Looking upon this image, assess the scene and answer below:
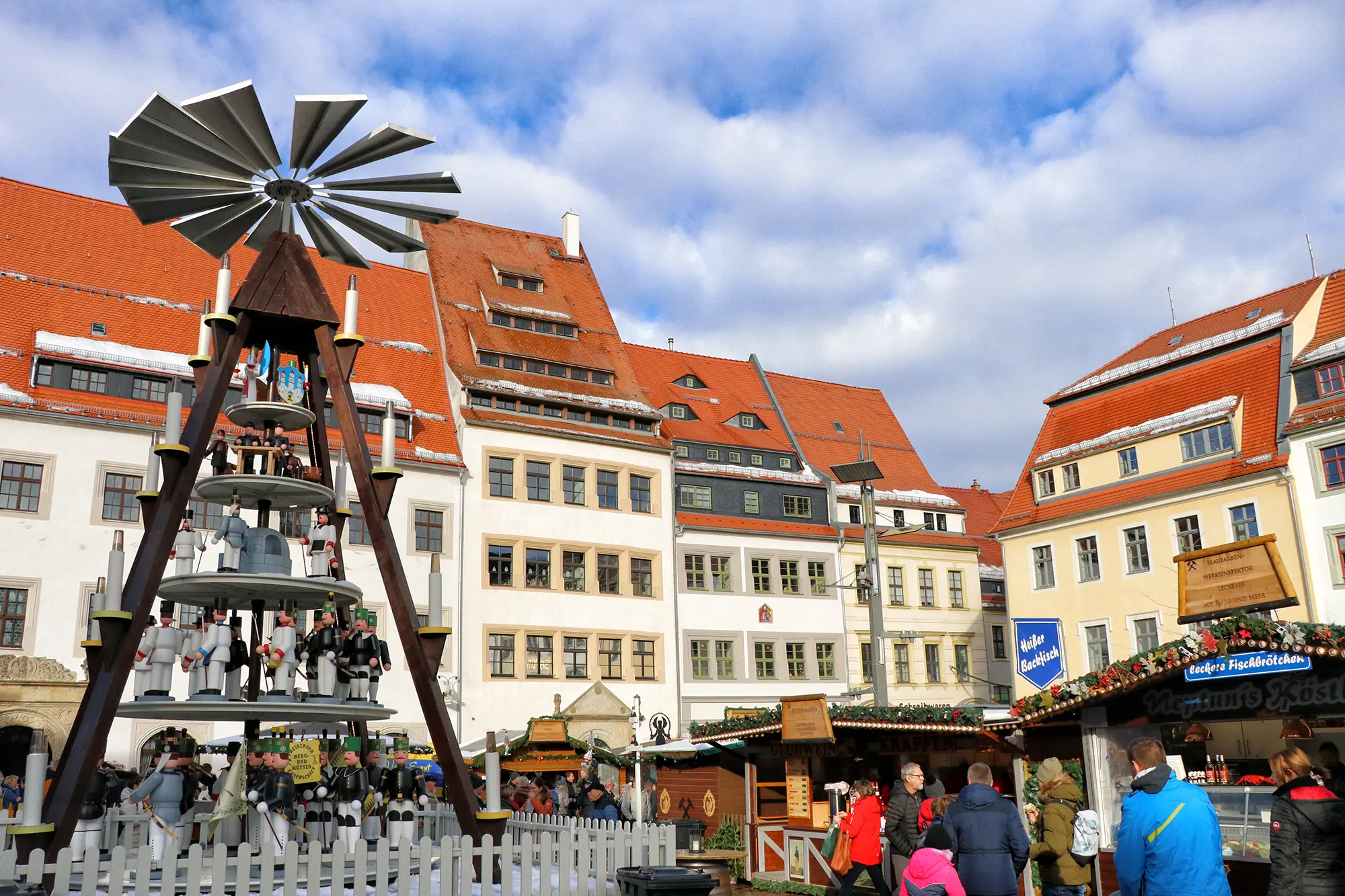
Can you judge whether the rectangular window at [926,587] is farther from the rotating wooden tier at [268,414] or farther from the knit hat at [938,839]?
the knit hat at [938,839]

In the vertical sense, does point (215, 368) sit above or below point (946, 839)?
above

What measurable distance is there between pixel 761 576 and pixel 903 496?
26.5 feet

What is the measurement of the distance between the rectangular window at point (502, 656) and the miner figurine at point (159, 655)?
970 inches

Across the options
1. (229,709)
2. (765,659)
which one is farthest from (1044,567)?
(229,709)

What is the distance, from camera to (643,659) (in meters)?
39.0

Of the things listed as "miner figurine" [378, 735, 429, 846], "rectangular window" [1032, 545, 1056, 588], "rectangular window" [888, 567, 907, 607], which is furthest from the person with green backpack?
"rectangular window" [888, 567, 907, 607]

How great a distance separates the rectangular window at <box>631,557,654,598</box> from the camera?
3962cm

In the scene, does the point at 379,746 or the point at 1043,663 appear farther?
the point at 1043,663

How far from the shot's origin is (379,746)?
40.8ft

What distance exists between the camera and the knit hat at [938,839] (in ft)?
27.8

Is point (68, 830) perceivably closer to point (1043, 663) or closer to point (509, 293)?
point (1043, 663)

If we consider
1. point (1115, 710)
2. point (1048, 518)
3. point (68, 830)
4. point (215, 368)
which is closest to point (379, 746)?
point (68, 830)

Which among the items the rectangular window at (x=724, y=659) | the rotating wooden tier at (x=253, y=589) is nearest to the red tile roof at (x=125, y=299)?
the rectangular window at (x=724, y=659)

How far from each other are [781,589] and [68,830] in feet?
114
